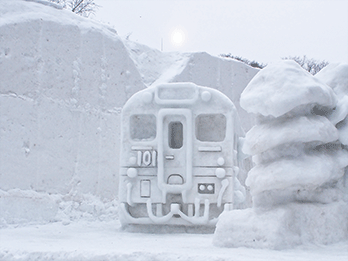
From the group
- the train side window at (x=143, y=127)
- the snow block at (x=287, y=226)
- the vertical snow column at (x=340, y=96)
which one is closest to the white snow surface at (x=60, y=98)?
the train side window at (x=143, y=127)

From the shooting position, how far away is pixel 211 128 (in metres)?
5.56

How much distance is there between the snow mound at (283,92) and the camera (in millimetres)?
2809

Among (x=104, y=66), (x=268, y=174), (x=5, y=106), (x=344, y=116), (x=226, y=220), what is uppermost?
(x=104, y=66)

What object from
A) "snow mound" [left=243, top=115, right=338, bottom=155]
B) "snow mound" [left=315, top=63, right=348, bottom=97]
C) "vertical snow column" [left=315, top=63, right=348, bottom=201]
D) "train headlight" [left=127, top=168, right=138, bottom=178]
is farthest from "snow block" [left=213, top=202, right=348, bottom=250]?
"train headlight" [left=127, top=168, right=138, bottom=178]

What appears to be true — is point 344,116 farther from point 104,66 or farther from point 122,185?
point 104,66

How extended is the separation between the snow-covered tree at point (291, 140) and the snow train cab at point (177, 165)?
6.24 ft

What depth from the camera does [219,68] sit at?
350 inches

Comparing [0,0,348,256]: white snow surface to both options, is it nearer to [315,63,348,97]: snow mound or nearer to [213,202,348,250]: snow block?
[213,202,348,250]: snow block

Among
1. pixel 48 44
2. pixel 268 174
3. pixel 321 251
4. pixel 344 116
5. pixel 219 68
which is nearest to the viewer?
pixel 321 251

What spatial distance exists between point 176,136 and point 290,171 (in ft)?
9.24

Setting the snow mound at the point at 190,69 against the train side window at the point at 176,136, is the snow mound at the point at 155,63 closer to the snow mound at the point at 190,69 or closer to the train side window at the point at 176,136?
the snow mound at the point at 190,69

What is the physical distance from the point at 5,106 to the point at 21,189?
1046mm

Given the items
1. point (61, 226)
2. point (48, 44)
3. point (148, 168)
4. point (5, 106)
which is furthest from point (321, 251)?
point (48, 44)

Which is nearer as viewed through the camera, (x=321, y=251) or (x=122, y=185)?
(x=321, y=251)
